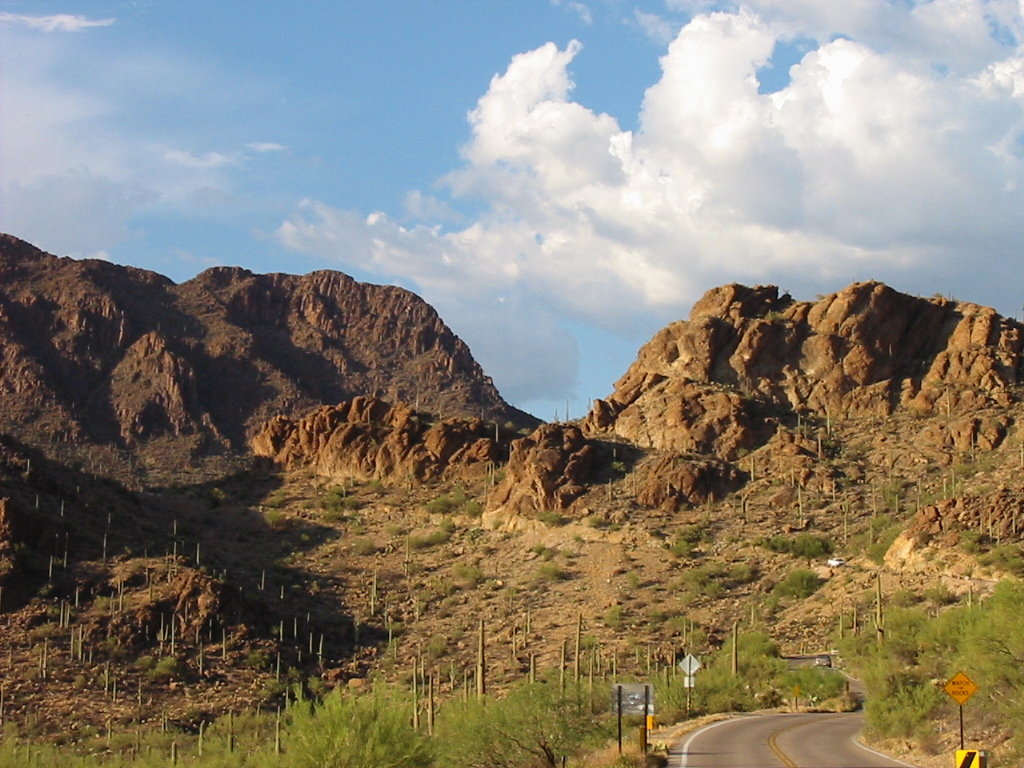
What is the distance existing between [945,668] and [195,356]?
135 metres

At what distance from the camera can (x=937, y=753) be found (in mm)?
32344

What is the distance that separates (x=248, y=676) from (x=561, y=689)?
132ft

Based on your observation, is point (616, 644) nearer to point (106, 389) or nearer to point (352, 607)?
point (352, 607)

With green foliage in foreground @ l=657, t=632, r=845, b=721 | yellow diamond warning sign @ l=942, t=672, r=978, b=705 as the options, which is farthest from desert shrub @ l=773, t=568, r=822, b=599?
yellow diamond warning sign @ l=942, t=672, r=978, b=705

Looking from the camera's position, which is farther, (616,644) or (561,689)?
(616,644)

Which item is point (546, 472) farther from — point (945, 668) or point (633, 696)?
point (633, 696)

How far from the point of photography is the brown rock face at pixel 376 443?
10375cm

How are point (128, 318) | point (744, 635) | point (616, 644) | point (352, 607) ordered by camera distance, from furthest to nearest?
point (128, 318) < point (352, 607) < point (616, 644) < point (744, 635)

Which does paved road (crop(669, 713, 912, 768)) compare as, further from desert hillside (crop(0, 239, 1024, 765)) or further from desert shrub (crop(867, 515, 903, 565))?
desert shrub (crop(867, 515, 903, 565))

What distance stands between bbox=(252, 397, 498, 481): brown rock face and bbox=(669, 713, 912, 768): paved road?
194 ft

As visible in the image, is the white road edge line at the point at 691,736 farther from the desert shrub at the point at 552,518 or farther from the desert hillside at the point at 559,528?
the desert shrub at the point at 552,518

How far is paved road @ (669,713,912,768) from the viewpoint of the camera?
3041 cm

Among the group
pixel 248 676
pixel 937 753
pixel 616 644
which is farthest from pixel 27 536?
pixel 937 753

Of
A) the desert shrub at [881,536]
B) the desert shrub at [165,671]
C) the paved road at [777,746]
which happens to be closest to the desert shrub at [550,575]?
the desert shrub at [881,536]
